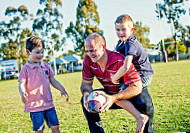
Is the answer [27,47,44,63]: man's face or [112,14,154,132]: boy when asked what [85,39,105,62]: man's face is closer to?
[112,14,154,132]: boy

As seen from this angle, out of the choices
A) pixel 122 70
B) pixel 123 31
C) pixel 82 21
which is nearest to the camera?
pixel 122 70

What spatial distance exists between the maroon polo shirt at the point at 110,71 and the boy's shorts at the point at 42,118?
695mm

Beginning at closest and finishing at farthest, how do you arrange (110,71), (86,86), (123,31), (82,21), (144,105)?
1. (110,71)
2. (144,105)
3. (86,86)
4. (123,31)
5. (82,21)

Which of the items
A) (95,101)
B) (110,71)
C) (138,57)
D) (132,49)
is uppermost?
(132,49)

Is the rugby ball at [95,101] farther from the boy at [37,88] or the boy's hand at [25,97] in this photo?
the boy's hand at [25,97]

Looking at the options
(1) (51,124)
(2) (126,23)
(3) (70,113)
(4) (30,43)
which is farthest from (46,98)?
(3) (70,113)

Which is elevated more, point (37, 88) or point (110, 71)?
point (110, 71)

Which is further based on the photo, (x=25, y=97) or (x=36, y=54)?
(x=36, y=54)

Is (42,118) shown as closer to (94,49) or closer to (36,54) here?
(36,54)

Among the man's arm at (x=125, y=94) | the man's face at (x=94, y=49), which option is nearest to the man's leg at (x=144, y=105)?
the man's arm at (x=125, y=94)

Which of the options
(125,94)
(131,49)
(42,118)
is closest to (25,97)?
(42,118)

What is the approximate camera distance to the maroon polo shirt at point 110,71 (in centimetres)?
271

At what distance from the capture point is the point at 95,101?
2.65 m

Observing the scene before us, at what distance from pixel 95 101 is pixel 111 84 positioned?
0.37 meters
